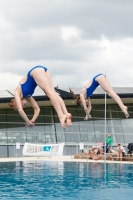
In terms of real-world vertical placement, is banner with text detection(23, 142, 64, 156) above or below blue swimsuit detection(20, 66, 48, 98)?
below

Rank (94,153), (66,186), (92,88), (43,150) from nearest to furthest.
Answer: (92,88), (66,186), (94,153), (43,150)

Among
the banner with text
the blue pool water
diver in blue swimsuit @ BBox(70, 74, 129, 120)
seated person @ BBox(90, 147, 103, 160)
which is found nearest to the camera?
diver in blue swimsuit @ BBox(70, 74, 129, 120)

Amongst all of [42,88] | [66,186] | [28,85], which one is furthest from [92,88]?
[66,186]

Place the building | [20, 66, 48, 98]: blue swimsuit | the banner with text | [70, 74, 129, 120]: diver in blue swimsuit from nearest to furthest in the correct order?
[20, 66, 48, 98]: blue swimsuit
[70, 74, 129, 120]: diver in blue swimsuit
the banner with text
the building

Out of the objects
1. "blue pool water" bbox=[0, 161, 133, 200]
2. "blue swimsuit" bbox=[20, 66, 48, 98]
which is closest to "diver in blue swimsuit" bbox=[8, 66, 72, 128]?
"blue swimsuit" bbox=[20, 66, 48, 98]

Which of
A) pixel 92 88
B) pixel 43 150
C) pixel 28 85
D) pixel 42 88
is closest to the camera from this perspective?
pixel 42 88

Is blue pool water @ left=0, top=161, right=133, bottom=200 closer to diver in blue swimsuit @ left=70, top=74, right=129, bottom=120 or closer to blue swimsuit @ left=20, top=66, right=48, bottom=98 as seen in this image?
diver in blue swimsuit @ left=70, top=74, right=129, bottom=120

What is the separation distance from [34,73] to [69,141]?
30.4 m

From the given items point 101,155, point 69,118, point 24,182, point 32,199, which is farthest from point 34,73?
point 101,155

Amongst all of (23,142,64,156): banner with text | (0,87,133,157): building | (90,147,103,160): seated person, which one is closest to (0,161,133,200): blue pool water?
(90,147,103,160): seated person

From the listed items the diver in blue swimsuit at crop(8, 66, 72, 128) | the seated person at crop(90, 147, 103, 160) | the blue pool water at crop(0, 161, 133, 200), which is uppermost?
the diver in blue swimsuit at crop(8, 66, 72, 128)

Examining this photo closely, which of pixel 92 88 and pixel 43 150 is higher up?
pixel 92 88

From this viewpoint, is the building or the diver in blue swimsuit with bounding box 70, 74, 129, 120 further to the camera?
the building

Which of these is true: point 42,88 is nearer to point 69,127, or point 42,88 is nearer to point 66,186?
point 66,186
